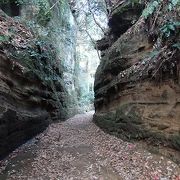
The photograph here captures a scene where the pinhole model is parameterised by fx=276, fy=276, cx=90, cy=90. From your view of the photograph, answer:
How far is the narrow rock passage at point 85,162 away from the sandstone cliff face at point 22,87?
1.82 ft

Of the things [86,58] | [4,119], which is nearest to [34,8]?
[4,119]

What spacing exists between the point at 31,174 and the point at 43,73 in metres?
5.74

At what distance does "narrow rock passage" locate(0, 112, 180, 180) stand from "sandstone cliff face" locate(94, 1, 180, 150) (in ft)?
1.73

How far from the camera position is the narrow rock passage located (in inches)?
248

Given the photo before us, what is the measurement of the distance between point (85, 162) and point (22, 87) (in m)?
3.29

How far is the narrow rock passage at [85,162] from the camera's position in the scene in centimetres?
631

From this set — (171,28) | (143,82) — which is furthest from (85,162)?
(171,28)

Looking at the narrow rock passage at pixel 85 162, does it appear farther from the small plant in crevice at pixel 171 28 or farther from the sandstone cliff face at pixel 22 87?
the small plant in crevice at pixel 171 28

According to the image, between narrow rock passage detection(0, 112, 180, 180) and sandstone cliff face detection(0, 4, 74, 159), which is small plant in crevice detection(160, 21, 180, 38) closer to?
narrow rock passage detection(0, 112, 180, 180)

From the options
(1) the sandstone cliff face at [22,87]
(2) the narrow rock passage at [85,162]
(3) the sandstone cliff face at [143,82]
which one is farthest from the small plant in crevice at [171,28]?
(1) the sandstone cliff face at [22,87]

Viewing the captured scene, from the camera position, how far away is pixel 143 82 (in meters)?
7.76

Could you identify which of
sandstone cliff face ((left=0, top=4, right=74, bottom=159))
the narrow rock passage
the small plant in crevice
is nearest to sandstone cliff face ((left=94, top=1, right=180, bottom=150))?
the small plant in crevice

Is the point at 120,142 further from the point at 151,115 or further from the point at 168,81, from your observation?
the point at 168,81

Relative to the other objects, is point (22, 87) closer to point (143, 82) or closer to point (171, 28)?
point (143, 82)
